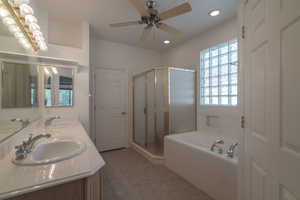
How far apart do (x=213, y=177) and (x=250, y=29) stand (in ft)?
5.44

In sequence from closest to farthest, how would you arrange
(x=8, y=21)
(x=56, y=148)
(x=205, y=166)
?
(x=8, y=21)
(x=56, y=148)
(x=205, y=166)

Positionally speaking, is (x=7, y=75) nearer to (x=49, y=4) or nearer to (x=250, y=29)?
(x=49, y=4)

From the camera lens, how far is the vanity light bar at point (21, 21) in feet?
3.48

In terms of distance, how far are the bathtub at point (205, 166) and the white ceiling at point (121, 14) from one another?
7.09 ft

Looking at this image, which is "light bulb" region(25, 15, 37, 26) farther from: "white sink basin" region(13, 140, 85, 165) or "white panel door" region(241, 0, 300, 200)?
"white panel door" region(241, 0, 300, 200)

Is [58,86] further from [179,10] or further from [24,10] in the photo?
[179,10]

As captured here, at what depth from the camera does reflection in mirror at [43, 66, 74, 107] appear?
2141 millimetres

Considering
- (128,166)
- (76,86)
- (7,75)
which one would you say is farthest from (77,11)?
(128,166)

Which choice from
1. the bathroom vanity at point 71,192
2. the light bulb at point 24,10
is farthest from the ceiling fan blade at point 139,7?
the bathroom vanity at point 71,192

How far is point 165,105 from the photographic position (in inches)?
110

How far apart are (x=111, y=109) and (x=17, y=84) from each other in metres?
2.10

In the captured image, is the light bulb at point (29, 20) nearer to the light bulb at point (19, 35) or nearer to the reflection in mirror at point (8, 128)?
the light bulb at point (19, 35)

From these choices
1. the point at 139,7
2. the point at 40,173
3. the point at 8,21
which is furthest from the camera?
the point at 139,7

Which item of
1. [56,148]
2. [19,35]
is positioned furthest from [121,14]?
[56,148]
